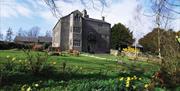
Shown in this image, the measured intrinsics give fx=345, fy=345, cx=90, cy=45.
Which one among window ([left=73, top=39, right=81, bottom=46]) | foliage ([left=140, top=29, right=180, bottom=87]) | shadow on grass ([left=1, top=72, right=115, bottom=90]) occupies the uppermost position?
window ([left=73, top=39, right=81, bottom=46])

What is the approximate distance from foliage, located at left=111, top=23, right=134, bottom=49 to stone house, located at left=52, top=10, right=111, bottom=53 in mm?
3206

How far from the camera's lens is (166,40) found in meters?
11.7

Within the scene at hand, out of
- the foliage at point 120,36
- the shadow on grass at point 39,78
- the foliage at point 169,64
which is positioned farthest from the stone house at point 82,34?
the foliage at point 169,64

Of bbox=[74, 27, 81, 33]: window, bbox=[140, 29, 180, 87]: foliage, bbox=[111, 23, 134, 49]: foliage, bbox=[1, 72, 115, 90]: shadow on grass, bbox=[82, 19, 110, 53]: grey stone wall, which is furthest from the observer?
bbox=[111, 23, 134, 49]: foliage

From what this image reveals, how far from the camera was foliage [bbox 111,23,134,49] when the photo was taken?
8481 cm

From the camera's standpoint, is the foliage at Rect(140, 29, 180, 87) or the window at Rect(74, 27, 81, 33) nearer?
the foliage at Rect(140, 29, 180, 87)

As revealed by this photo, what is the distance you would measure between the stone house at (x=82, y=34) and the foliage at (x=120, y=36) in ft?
10.5

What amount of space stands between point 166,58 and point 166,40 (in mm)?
926

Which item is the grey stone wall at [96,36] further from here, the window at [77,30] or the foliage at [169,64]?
the foliage at [169,64]

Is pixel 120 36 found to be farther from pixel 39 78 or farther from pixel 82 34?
pixel 39 78

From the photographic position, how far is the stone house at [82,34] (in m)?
76.3

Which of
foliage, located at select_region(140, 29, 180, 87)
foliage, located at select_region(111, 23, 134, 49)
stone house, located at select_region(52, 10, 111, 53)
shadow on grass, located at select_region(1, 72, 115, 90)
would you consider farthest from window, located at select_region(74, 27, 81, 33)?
foliage, located at select_region(140, 29, 180, 87)

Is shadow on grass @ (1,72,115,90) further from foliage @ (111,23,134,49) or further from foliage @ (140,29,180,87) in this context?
foliage @ (111,23,134,49)

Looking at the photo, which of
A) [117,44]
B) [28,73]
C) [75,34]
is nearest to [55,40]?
[75,34]
